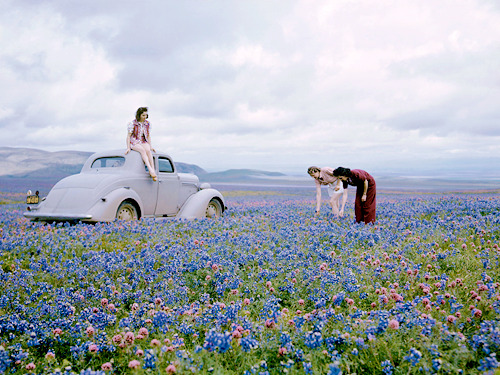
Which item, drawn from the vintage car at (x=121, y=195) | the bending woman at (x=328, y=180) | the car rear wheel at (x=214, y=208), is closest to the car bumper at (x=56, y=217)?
A: the vintage car at (x=121, y=195)

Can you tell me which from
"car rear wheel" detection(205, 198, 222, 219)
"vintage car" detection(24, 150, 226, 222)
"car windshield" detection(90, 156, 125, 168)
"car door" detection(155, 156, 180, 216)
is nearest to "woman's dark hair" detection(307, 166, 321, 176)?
"vintage car" detection(24, 150, 226, 222)

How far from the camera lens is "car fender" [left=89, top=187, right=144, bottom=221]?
8.59 meters

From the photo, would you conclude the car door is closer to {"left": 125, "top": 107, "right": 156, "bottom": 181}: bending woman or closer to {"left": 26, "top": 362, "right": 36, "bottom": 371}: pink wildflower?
{"left": 125, "top": 107, "right": 156, "bottom": 181}: bending woman

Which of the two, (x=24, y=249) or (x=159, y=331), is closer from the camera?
(x=159, y=331)

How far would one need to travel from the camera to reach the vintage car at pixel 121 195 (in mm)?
8719

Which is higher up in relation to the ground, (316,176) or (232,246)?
(316,176)

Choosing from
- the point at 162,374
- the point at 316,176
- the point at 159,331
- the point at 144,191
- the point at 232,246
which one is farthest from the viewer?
the point at 316,176

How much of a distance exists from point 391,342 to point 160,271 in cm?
332

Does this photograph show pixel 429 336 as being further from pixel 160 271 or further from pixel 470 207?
pixel 470 207

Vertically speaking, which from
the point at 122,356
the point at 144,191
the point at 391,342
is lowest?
the point at 122,356

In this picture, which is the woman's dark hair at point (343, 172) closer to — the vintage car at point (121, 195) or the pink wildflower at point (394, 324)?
the vintage car at point (121, 195)

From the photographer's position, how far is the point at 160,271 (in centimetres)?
519

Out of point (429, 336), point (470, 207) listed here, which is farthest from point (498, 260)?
point (470, 207)

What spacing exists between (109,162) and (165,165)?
1.61 metres
